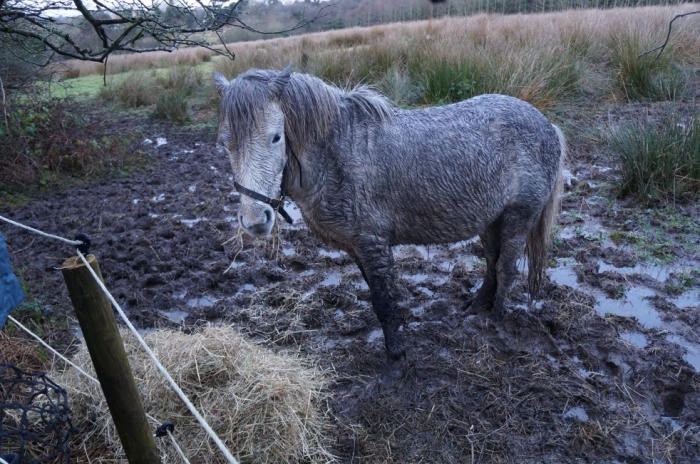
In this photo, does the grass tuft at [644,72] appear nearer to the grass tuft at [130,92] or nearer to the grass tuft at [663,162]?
the grass tuft at [663,162]

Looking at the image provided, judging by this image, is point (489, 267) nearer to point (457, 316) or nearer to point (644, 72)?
point (457, 316)

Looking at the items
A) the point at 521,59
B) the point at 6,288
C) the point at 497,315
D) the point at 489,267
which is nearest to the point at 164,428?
the point at 6,288

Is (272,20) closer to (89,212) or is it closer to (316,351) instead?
(89,212)

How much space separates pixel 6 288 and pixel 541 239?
3423 millimetres

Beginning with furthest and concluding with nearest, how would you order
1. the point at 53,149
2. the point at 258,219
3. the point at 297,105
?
the point at 53,149, the point at 297,105, the point at 258,219

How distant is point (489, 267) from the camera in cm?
380

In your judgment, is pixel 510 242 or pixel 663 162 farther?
pixel 663 162

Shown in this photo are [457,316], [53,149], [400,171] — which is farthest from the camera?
[53,149]

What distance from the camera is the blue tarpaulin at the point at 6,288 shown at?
5.71 ft

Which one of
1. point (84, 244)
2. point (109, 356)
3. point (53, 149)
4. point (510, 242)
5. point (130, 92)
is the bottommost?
point (510, 242)

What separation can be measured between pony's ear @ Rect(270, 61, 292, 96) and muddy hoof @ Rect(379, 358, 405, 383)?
77.0 inches

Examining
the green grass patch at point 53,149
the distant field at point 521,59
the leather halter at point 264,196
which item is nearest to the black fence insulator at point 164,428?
the leather halter at point 264,196

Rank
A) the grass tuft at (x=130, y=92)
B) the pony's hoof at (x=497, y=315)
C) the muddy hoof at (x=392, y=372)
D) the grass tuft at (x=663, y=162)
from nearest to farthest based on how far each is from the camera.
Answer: the muddy hoof at (x=392, y=372) → the pony's hoof at (x=497, y=315) → the grass tuft at (x=663, y=162) → the grass tuft at (x=130, y=92)

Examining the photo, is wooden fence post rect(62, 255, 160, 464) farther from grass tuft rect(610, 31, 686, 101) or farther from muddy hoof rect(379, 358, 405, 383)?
grass tuft rect(610, 31, 686, 101)
